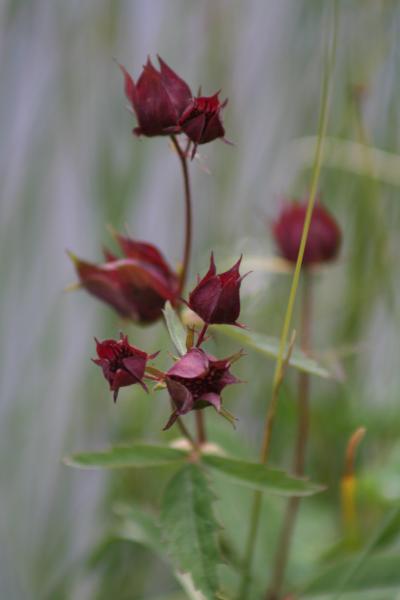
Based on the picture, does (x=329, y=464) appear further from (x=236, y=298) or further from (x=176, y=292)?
(x=236, y=298)

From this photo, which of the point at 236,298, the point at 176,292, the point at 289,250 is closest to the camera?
the point at 236,298

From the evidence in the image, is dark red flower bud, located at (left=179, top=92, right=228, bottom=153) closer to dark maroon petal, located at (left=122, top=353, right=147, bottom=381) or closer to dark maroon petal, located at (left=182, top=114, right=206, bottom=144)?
dark maroon petal, located at (left=182, top=114, right=206, bottom=144)

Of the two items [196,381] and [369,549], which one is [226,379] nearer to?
[196,381]

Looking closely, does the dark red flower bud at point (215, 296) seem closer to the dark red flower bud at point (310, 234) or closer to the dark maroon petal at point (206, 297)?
the dark maroon petal at point (206, 297)

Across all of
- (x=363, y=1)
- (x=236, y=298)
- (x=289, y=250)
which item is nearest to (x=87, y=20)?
(x=363, y=1)

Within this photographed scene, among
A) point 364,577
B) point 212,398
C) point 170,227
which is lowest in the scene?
point 364,577

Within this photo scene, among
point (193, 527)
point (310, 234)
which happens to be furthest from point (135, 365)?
point (310, 234)

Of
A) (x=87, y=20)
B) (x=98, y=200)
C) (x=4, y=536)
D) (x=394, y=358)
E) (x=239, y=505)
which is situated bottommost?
(x=4, y=536)

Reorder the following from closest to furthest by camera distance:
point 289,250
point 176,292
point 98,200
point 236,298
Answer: point 236,298 < point 176,292 < point 289,250 < point 98,200
